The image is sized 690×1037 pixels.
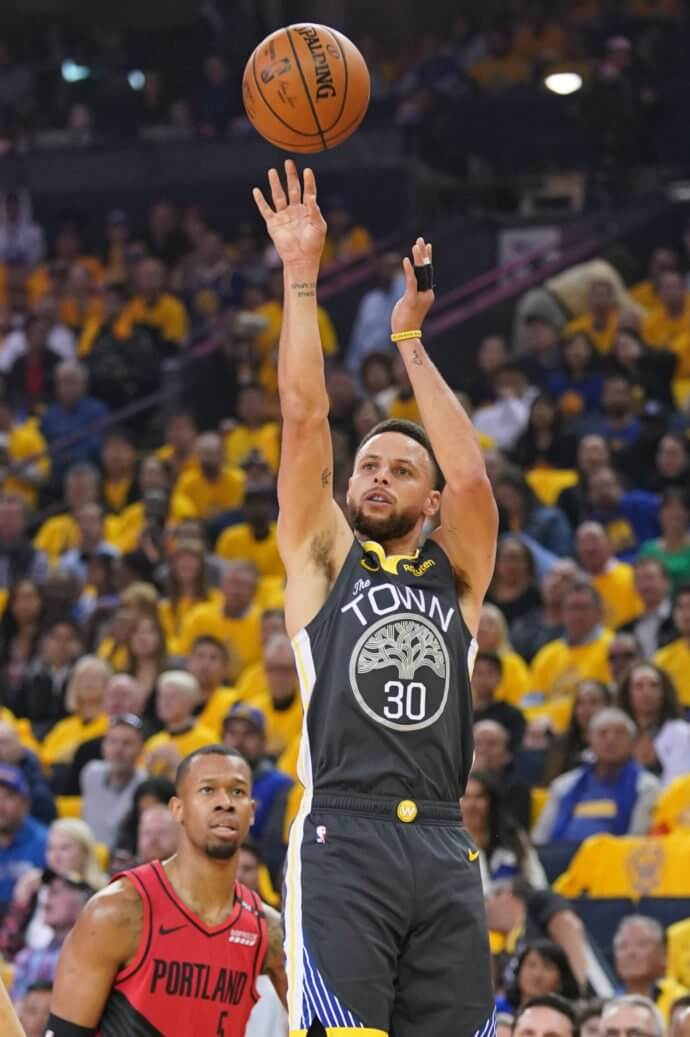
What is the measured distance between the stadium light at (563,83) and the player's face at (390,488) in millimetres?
13722

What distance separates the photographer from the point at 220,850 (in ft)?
21.0

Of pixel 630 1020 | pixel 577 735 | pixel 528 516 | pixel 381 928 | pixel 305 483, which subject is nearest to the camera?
pixel 381 928

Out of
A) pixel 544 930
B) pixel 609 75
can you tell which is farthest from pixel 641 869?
pixel 609 75

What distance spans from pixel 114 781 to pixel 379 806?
19.8 ft

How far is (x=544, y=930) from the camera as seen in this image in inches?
345

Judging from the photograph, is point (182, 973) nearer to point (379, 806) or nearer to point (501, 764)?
point (379, 806)

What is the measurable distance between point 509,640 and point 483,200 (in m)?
8.38

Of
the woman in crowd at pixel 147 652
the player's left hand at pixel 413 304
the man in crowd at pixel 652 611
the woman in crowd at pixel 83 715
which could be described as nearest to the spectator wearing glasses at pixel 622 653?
the man in crowd at pixel 652 611

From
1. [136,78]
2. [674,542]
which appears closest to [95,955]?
[674,542]

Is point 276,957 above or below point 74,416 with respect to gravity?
below

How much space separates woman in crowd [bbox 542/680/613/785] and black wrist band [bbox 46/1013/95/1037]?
174 inches

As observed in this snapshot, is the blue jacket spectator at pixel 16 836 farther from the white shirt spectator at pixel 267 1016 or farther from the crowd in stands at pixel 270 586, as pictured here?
the white shirt spectator at pixel 267 1016

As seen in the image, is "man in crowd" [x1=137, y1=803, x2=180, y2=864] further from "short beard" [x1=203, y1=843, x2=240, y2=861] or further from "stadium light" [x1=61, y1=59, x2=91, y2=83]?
"stadium light" [x1=61, y1=59, x2=91, y2=83]

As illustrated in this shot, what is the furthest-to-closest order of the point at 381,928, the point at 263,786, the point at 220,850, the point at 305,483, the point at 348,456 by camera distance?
the point at 348,456
the point at 263,786
the point at 220,850
the point at 305,483
the point at 381,928
